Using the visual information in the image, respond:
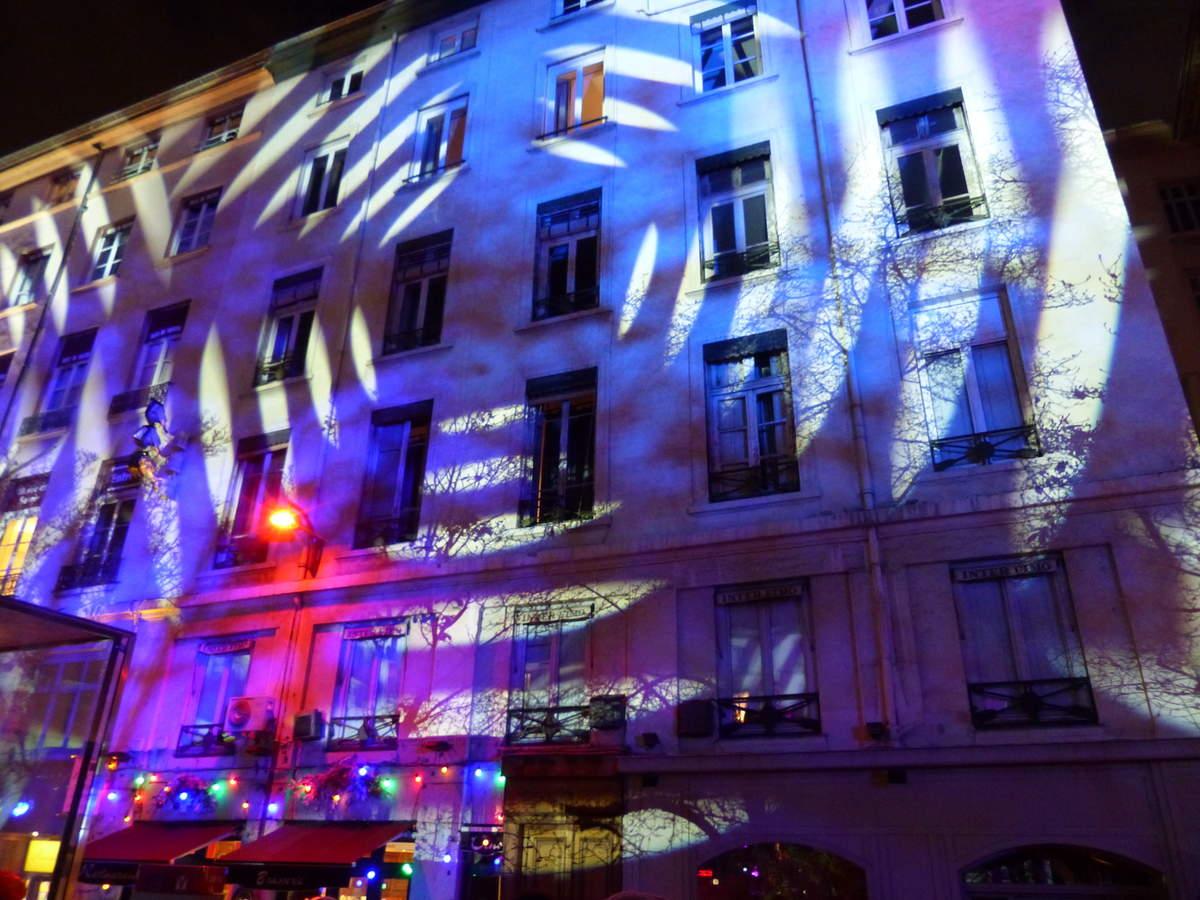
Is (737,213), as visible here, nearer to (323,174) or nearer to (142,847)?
(323,174)

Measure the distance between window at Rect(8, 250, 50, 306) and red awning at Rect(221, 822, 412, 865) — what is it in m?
14.9

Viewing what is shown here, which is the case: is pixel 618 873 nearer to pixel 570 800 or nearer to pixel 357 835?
pixel 570 800

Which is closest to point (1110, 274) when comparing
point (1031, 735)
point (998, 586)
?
point (998, 586)

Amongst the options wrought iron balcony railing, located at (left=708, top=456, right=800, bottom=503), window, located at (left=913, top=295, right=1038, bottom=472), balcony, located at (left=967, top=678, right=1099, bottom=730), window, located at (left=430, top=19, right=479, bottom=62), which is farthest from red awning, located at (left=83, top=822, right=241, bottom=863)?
window, located at (left=430, top=19, right=479, bottom=62)

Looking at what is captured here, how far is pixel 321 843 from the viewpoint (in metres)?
10.8

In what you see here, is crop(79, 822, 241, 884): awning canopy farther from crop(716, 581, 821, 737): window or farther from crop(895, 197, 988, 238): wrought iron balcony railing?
crop(895, 197, 988, 238): wrought iron balcony railing

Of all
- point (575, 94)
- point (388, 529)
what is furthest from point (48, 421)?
point (575, 94)

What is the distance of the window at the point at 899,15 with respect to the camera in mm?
12711

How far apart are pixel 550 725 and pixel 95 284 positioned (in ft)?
49.5

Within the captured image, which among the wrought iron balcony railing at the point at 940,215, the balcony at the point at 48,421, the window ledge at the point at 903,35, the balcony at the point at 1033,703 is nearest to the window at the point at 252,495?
the balcony at the point at 48,421

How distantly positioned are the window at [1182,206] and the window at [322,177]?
48.5 ft

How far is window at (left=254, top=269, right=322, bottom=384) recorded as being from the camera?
50.8 feet

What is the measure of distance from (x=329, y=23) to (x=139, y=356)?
315 inches

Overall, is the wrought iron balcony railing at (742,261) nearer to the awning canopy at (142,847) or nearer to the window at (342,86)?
the window at (342,86)
